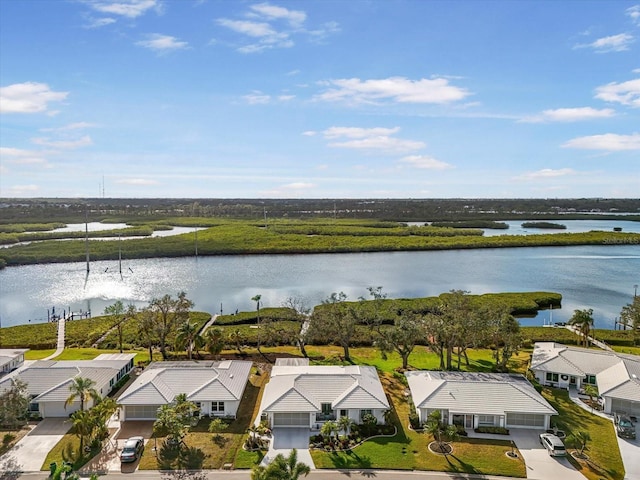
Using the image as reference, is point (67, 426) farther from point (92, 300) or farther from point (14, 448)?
point (92, 300)

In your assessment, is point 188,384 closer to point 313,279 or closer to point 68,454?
point 68,454

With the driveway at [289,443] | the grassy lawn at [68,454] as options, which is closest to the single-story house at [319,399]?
the driveway at [289,443]

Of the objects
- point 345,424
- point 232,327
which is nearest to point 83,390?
point 345,424

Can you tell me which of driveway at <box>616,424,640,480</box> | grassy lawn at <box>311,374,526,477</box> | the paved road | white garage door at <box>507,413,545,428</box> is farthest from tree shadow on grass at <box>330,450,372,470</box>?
driveway at <box>616,424,640,480</box>

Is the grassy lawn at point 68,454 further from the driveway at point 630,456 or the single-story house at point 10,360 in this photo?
the driveway at point 630,456

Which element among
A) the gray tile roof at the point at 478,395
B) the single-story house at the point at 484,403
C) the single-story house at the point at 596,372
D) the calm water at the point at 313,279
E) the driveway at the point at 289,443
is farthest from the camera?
the calm water at the point at 313,279

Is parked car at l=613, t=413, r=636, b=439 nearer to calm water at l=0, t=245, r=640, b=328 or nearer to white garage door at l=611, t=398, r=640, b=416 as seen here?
white garage door at l=611, t=398, r=640, b=416
